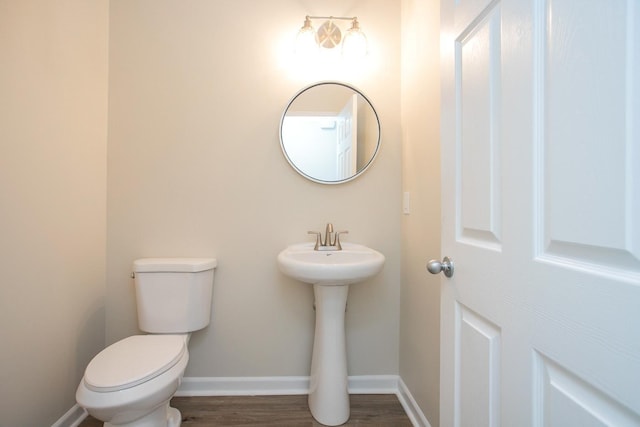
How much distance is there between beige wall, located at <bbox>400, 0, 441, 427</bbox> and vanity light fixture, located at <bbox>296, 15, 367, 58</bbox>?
0.28 meters

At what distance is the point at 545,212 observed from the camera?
505 millimetres

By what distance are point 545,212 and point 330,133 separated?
1.34m

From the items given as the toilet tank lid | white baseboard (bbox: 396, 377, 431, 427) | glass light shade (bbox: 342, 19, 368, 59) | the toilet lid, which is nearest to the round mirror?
glass light shade (bbox: 342, 19, 368, 59)

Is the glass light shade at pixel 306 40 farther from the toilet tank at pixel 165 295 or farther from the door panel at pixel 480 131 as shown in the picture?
the toilet tank at pixel 165 295

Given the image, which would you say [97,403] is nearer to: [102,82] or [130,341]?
[130,341]

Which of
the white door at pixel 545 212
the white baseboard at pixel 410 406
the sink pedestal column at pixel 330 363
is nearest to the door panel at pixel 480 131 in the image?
the white door at pixel 545 212

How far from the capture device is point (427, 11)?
1.38 meters

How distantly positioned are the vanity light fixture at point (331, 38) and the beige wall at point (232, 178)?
0.08m

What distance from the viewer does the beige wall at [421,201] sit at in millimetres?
1289

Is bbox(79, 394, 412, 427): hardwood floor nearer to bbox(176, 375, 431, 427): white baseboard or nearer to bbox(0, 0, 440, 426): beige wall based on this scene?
bbox(176, 375, 431, 427): white baseboard

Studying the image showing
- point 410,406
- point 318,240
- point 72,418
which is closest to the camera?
point 72,418

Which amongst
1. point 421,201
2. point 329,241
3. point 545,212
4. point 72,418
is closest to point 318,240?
point 329,241

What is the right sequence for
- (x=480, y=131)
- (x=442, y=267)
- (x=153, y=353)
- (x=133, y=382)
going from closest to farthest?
(x=480, y=131), (x=442, y=267), (x=133, y=382), (x=153, y=353)

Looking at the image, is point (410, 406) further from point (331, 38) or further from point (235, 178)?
point (331, 38)
